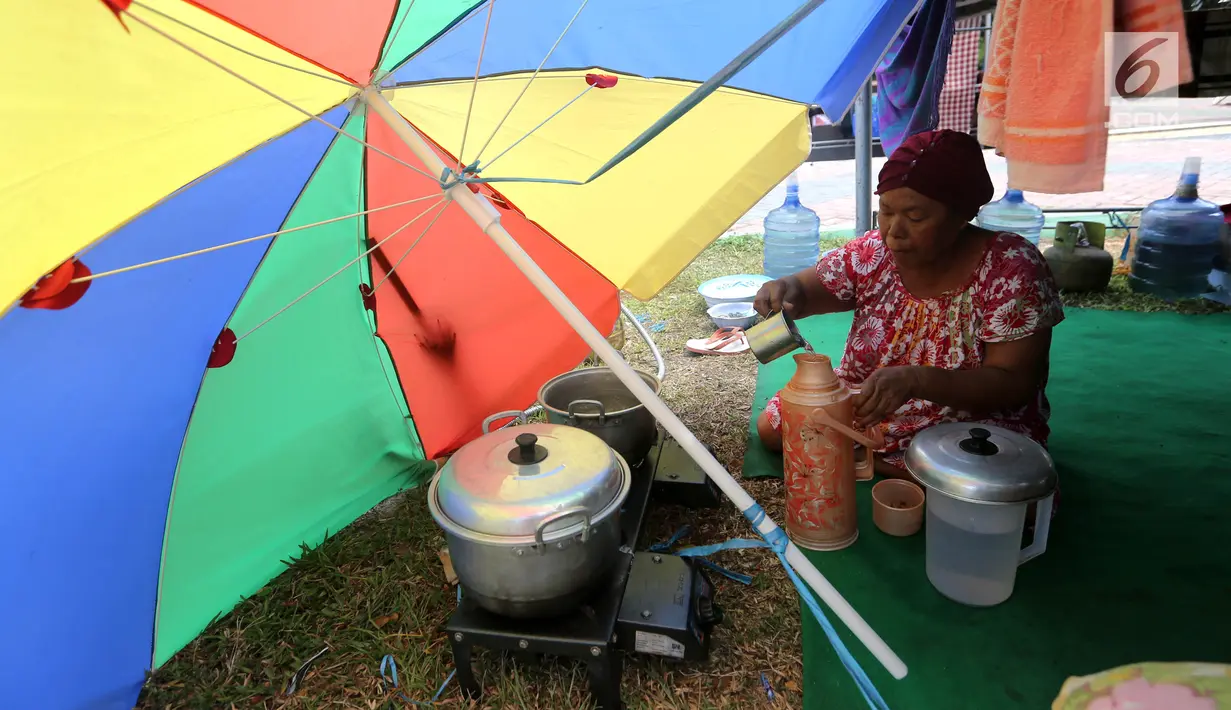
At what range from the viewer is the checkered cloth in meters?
3.75

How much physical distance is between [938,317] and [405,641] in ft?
6.23

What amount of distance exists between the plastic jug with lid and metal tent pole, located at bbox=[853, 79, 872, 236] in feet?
11.4

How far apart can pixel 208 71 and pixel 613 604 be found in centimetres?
133

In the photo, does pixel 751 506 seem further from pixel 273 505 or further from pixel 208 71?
pixel 273 505

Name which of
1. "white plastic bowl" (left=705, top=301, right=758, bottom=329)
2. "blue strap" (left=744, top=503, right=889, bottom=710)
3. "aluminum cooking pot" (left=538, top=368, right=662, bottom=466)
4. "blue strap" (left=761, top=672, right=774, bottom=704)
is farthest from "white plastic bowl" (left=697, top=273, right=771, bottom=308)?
"blue strap" (left=744, top=503, right=889, bottom=710)

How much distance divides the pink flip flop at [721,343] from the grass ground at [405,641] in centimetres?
118

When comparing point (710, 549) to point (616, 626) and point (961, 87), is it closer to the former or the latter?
point (616, 626)

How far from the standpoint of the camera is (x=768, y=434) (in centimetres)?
264

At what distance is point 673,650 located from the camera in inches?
62.7

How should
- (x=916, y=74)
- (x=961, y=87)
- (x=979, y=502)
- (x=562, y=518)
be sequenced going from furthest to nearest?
(x=961, y=87) → (x=916, y=74) → (x=979, y=502) → (x=562, y=518)

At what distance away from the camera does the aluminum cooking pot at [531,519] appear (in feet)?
4.60

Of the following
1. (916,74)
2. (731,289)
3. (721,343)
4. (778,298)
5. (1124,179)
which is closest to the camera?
(778,298)

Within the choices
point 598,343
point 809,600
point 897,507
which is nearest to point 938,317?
point 897,507

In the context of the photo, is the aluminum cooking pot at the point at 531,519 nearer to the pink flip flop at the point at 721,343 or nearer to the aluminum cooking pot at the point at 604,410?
the aluminum cooking pot at the point at 604,410
